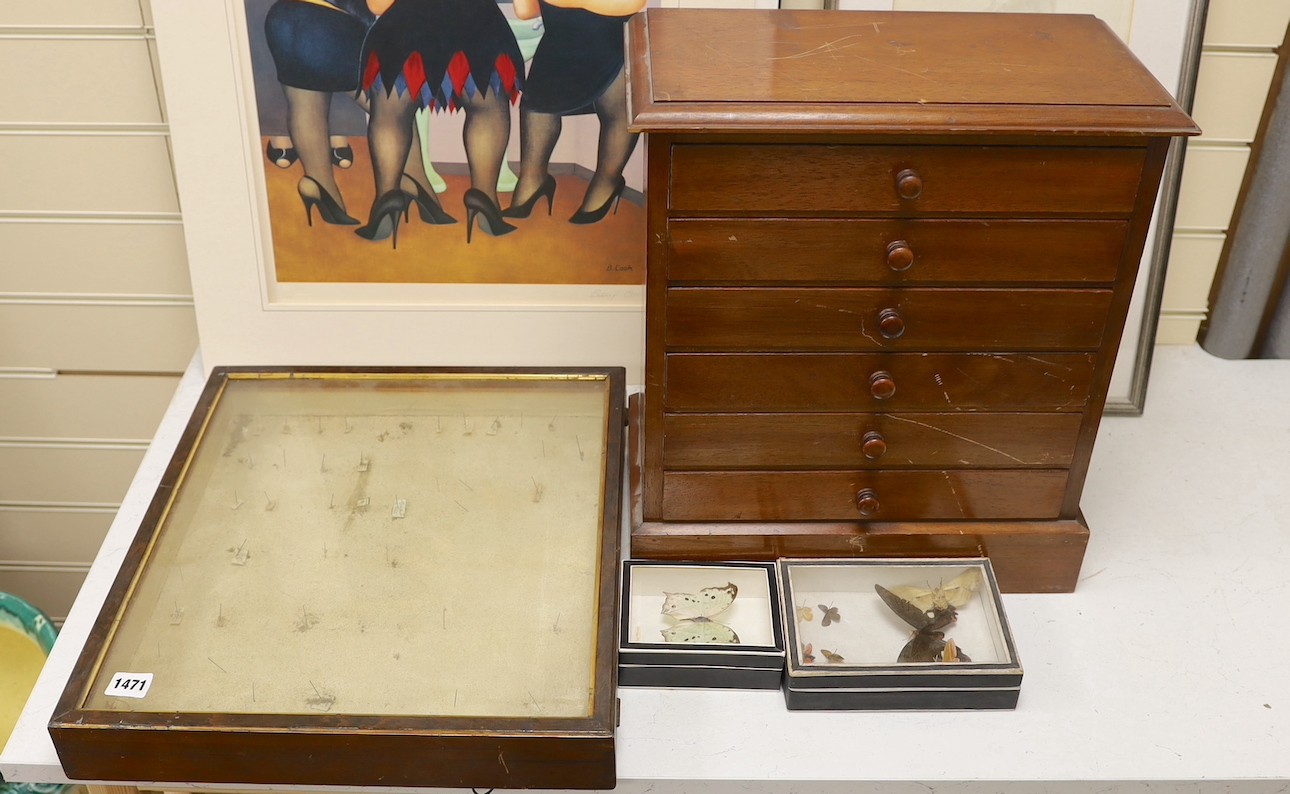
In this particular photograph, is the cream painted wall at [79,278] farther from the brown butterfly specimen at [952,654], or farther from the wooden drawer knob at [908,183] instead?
the brown butterfly specimen at [952,654]

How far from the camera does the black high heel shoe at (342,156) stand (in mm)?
1335

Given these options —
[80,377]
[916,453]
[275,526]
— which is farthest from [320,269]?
[916,453]

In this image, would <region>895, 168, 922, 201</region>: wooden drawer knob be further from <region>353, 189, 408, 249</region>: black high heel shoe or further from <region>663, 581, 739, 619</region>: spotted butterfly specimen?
<region>353, 189, 408, 249</region>: black high heel shoe

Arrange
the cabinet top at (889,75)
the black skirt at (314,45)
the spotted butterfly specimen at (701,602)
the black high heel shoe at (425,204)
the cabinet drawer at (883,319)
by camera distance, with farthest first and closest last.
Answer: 1. the black high heel shoe at (425,204)
2. the black skirt at (314,45)
3. the spotted butterfly specimen at (701,602)
4. the cabinet drawer at (883,319)
5. the cabinet top at (889,75)

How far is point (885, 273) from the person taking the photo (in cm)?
103

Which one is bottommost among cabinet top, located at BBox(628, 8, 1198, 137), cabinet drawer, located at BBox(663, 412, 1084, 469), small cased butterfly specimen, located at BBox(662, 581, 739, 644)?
small cased butterfly specimen, located at BBox(662, 581, 739, 644)

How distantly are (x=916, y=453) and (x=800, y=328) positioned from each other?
0.19 meters

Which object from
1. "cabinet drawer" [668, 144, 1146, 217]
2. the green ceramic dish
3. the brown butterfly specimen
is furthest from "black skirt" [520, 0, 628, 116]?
the green ceramic dish

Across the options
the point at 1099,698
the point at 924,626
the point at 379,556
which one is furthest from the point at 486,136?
the point at 1099,698

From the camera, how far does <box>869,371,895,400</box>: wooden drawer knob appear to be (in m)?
1.07

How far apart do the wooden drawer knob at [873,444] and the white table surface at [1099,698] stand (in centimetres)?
24

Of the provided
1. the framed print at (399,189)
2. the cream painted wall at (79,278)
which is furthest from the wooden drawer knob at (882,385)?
the cream painted wall at (79,278)

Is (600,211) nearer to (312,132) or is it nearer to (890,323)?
(312,132)

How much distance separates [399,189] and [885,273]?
618 mm
